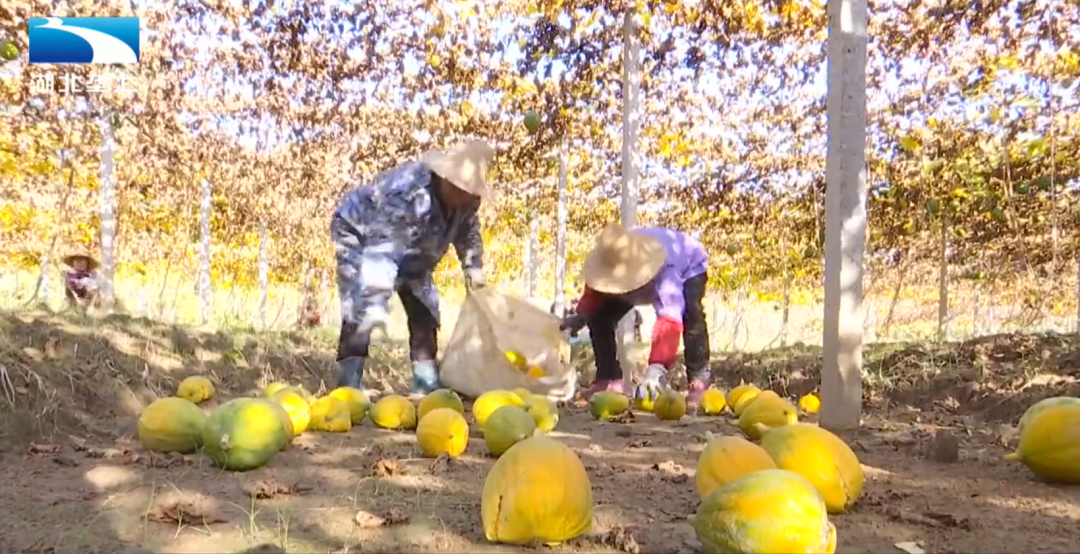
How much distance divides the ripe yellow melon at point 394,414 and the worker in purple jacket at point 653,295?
1472mm

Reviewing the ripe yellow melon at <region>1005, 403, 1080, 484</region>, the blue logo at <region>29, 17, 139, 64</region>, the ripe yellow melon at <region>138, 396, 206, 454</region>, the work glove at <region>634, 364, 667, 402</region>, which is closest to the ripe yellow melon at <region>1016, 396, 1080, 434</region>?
the ripe yellow melon at <region>1005, 403, 1080, 484</region>

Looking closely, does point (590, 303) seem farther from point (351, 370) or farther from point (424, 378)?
point (351, 370)

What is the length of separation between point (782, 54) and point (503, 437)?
6.26 meters

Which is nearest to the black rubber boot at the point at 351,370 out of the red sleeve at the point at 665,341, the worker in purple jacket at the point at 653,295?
the worker in purple jacket at the point at 653,295

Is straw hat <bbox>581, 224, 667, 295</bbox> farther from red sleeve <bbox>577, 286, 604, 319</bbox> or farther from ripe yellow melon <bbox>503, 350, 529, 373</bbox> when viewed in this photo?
ripe yellow melon <bbox>503, 350, 529, 373</bbox>

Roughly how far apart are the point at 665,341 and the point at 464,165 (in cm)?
171

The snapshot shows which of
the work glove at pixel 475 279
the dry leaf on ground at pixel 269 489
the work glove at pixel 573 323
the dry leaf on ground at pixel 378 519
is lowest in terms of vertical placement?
the dry leaf on ground at pixel 269 489

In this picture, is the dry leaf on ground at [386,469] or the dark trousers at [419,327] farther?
the dark trousers at [419,327]

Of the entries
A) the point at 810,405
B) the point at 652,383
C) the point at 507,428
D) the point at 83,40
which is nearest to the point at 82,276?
the point at 83,40

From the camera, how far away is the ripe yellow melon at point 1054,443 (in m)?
2.35

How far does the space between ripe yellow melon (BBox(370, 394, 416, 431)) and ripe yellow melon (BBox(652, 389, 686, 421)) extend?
1328 mm

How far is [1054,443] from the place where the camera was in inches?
93.9

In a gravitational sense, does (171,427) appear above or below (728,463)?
below

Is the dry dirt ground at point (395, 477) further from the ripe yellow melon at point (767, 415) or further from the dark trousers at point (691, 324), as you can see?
the dark trousers at point (691, 324)
